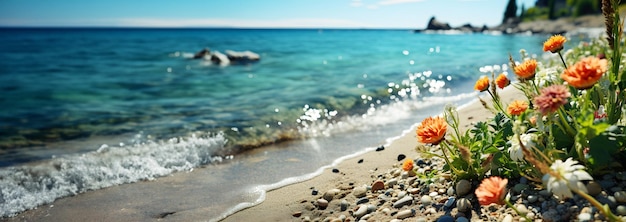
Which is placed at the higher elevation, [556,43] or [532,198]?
[556,43]

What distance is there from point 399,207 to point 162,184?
9.66ft

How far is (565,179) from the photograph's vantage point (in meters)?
2.02

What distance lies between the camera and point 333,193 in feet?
12.5

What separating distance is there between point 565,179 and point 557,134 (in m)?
0.64

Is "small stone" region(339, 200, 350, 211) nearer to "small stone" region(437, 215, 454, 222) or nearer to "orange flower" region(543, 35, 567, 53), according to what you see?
"small stone" region(437, 215, 454, 222)

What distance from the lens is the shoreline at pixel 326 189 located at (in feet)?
11.8

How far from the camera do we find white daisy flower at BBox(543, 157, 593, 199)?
6.56 ft

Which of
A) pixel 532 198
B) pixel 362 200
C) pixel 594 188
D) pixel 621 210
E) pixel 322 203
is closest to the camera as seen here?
pixel 621 210

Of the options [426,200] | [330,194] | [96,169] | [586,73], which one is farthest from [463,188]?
[96,169]

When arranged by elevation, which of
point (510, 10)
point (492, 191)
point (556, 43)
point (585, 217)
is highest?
point (510, 10)

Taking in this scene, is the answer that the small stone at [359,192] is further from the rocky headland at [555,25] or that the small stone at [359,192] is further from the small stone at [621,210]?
the rocky headland at [555,25]

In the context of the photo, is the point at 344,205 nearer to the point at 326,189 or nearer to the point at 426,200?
the point at 326,189

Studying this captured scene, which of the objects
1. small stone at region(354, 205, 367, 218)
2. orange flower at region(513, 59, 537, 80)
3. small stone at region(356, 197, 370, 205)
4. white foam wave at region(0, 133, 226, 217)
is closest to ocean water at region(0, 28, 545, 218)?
white foam wave at region(0, 133, 226, 217)

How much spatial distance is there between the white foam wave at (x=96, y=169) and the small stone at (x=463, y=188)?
11.9 feet
